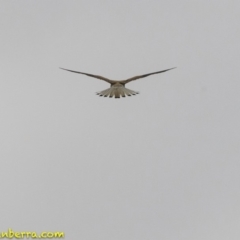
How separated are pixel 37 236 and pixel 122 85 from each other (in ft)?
76.4

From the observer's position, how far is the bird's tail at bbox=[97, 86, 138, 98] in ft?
132

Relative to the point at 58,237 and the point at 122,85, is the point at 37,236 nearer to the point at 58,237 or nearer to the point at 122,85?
the point at 58,237

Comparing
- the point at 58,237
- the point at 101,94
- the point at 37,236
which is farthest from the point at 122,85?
the point at 37,236

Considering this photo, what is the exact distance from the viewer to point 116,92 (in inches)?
1614

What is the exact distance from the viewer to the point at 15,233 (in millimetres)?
61000

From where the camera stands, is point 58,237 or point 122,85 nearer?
point 122,85

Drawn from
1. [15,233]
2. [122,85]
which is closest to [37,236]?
[15,233]

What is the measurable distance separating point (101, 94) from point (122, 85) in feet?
6.97

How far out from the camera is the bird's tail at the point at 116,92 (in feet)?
132

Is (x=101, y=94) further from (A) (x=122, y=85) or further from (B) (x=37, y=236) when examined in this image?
(B) (x=37, y=236)

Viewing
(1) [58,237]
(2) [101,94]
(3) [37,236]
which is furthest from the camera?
(3) [37,236]

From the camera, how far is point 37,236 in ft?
200

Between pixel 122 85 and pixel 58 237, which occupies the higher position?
pixel 122 85

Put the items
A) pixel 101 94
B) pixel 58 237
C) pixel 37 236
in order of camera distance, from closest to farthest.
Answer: pixel 101 94 → pixel 58 237 → pixel 37 236
